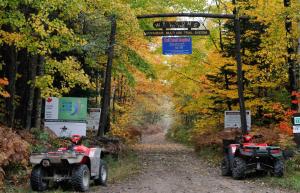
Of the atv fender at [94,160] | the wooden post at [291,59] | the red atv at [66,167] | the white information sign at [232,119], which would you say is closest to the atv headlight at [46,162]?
the red atv at [66,167]

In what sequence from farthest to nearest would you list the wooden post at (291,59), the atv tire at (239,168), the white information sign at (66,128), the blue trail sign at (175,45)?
the blue trail sign at (175,45) → the white information sign at (66,128) → the wooden post at (291,59) → the atv tire at (239,168)

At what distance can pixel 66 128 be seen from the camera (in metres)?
21.2

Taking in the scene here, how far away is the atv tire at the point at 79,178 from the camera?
39.8 feet

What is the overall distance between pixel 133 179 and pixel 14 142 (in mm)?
4403

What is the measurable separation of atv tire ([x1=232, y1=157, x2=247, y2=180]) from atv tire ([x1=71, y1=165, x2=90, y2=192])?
546 cm

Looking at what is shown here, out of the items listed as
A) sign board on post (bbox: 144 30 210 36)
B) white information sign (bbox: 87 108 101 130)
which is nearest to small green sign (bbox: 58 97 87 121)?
white information sign (bbox: 87 108 101 130)

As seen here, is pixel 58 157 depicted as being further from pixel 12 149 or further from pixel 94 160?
pixel 12 149

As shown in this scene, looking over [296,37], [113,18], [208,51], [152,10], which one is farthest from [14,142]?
[208,51]

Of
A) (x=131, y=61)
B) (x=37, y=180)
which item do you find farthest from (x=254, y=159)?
(x=131, y=61)

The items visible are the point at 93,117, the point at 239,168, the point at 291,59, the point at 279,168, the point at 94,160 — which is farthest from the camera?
the point at 93,117

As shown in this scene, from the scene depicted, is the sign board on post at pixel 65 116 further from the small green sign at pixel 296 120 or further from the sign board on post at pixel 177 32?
the small green sign at pixel 296 120

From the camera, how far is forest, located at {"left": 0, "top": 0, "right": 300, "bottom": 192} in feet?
50.7

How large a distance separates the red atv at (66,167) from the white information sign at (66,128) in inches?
305

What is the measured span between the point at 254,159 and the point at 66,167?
6.58m
